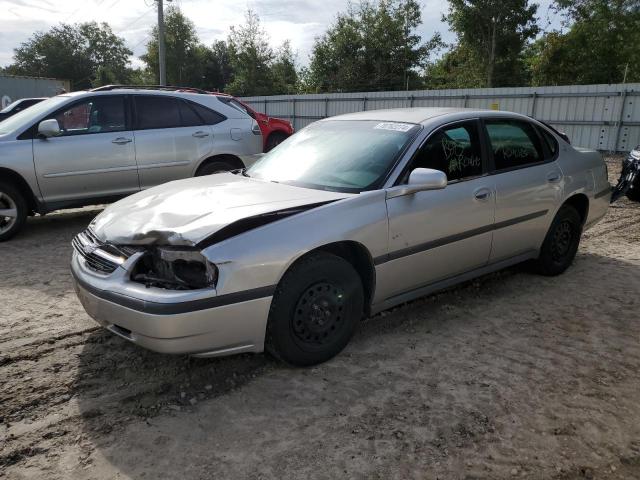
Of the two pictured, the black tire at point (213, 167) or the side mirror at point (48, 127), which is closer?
the side mirror at point (48, 127)

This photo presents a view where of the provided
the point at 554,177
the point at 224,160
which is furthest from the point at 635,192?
the point at 224,160

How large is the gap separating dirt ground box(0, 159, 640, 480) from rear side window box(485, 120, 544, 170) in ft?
3.98

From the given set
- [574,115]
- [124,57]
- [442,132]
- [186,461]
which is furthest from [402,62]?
[124,57]

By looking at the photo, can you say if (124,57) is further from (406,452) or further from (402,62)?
(406,452)

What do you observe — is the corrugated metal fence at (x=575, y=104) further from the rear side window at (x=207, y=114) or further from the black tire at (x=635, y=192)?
the rear side window at (x=207, y=114)

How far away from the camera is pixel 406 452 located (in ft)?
7.90

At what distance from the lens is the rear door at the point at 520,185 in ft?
13.5

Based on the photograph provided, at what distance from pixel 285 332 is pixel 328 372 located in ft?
1.37

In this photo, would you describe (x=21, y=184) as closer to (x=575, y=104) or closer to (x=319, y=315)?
(x=319, y=315)

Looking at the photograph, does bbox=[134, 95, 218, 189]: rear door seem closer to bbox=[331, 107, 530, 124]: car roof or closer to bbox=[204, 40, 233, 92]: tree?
bbox=[331, 107, 530, 124]: car roof

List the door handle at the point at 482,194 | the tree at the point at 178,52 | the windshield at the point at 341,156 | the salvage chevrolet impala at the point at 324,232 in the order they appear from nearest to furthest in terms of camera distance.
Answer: the salvage chevrolet impala at the point at 324,232, the windshield at the point at 341,156, the door handle at the point at 482,194, the tree at the point at 178,52

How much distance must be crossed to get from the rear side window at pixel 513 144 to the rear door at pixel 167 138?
4.06 meters

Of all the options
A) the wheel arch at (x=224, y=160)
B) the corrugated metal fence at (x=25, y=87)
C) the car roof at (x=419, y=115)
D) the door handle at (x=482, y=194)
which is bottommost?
the wheel arch at (x=224, y=160)

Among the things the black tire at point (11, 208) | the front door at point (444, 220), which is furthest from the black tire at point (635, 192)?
the black tire at point (11, 208)
